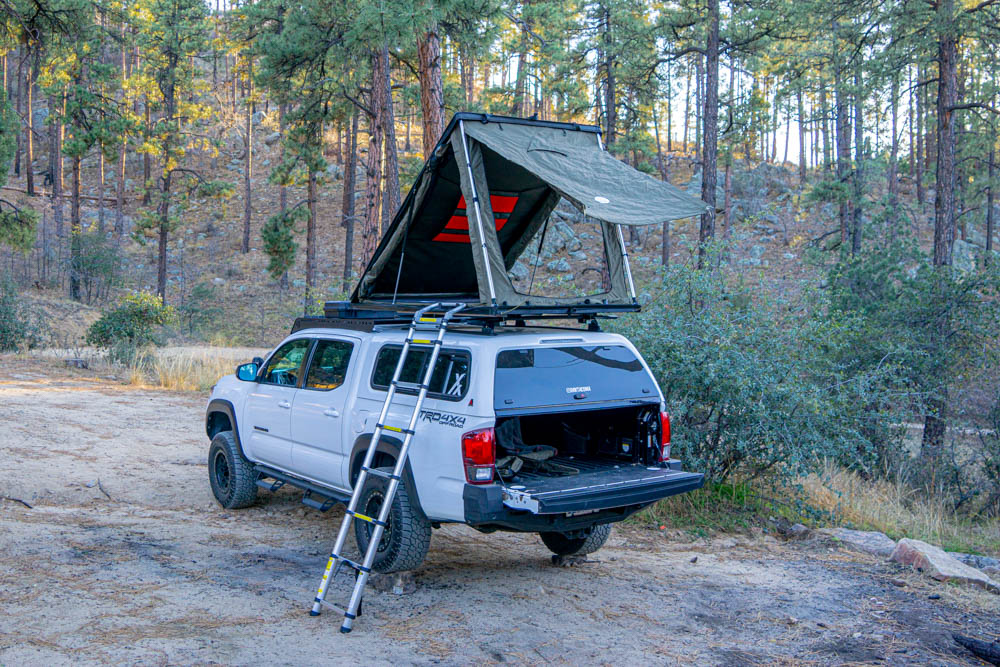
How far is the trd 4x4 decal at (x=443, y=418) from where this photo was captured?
546 centimetres

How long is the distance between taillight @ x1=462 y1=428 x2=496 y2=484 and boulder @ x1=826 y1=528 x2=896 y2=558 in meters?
4.37

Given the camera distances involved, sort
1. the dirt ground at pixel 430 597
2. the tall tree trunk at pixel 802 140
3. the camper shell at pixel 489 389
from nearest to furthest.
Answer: the dirt ground at pixel 430 597 < the camper shell at pixel 489 389 < the tall tree trunk at pixel 802 140

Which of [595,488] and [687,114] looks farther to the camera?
[687,114]

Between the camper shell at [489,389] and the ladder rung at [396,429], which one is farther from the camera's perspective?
the camper shell at [489,389]

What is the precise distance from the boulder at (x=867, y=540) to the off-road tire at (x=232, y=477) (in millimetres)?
5806

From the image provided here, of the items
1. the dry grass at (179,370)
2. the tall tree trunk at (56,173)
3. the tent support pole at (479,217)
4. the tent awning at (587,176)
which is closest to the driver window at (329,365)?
the tent support pole at (479,217)

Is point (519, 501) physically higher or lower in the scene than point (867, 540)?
higher

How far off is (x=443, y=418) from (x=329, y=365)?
1.81 m

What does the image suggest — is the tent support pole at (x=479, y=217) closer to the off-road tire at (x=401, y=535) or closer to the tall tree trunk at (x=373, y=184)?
the off-road tire at (x=401, y=535)

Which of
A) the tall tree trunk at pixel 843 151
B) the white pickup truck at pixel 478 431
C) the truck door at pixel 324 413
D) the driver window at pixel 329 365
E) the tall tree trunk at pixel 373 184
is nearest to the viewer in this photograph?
the white pickup truck at pixel 478 431

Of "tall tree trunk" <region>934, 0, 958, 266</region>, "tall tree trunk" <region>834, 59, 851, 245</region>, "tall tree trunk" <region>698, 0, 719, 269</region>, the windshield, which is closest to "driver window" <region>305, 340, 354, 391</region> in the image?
the windshield

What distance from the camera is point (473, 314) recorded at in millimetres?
6191

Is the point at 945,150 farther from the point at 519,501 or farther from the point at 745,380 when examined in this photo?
the point at 519,501

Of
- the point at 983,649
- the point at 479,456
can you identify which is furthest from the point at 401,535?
the point at 983,649
